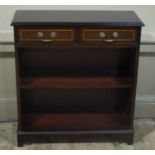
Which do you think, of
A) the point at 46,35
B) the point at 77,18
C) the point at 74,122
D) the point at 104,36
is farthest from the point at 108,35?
the point at 74,122

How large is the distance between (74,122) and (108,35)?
23.4 inches

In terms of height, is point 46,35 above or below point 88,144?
above

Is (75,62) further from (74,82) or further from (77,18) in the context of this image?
(77,18)

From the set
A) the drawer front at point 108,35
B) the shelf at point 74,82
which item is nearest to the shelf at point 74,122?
the shelf at point 74,82

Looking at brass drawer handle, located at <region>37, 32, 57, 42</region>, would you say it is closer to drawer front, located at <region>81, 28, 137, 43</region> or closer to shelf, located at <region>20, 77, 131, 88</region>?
drawer front, located at <region>81, 28, 137, 43</region>

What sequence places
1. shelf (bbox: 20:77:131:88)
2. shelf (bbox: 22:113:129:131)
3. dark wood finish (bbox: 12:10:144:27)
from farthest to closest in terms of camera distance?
shelf (bbox: 22:113:129:131) → shelf (bbox: 20:77:131:88) → dark wood finish (bbox: 12:10:144:27)

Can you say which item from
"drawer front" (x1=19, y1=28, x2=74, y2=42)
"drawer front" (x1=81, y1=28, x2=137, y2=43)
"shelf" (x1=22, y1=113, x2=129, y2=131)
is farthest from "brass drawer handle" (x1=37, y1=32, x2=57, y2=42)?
"shelf" (x1=22, y1=113, x2=129, y2=131)

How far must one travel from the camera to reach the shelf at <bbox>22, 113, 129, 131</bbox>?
1855 millimetres

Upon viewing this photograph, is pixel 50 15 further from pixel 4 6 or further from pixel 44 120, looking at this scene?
pixel 44 120

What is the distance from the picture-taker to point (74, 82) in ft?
5.94

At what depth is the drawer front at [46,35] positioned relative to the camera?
1.57 metres

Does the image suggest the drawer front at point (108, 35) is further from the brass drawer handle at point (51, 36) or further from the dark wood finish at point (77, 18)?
the brass drawer handle at point (51, 36)

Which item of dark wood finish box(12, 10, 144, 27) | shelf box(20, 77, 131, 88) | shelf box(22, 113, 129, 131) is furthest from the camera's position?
shelf box(22, 113, 129, 131)

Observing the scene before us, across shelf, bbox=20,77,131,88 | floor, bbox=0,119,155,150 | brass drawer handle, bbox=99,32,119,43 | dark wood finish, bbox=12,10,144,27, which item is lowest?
floor, bbox=0,119,155,150
